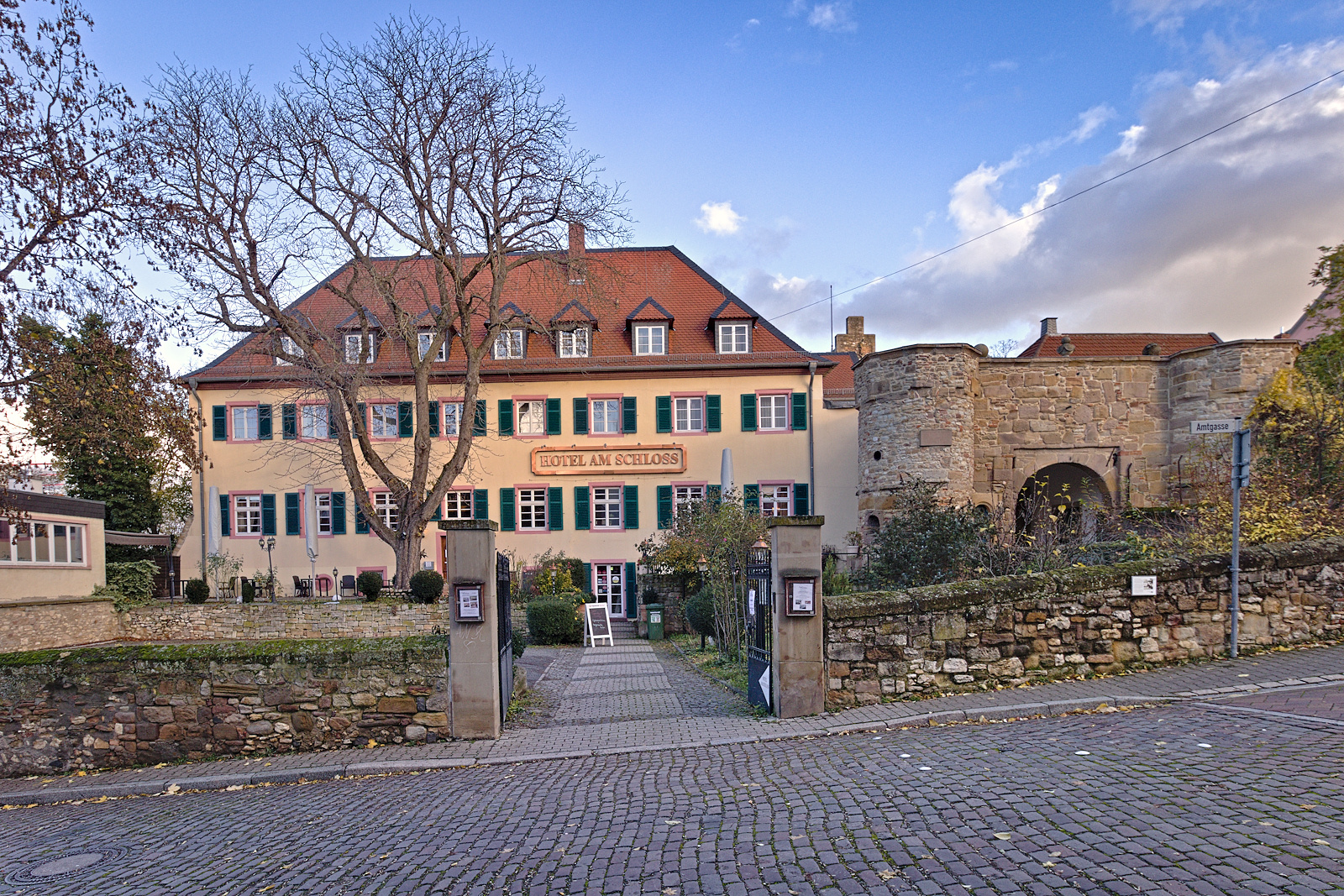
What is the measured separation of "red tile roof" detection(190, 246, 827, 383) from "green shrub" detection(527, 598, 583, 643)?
31.4ft

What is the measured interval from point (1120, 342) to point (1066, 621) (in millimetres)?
30548

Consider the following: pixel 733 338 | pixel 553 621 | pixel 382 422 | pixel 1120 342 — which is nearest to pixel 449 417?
pixel 382 422

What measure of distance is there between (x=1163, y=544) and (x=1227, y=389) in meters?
8.17

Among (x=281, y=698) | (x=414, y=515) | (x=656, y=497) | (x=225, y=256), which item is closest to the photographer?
(x=281, y=698)

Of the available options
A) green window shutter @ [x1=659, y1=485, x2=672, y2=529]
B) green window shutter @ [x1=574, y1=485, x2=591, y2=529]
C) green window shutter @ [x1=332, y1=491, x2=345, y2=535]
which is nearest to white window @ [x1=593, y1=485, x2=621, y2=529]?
green window shutter @ [x1=574, y1=485, x2=591, y2=529]

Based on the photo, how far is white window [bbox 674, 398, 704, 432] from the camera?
27781 millimetres

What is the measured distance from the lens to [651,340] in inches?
1125

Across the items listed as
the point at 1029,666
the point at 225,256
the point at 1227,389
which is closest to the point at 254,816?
the point at 1029,666

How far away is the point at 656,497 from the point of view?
27469 millimetres

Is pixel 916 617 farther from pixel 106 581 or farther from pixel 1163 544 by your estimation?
pixel 106 581

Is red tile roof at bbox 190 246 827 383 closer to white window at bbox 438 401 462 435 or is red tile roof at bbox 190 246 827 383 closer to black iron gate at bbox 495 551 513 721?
white window at bbox 438 401 462 435

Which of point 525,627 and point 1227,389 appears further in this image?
point 525,627

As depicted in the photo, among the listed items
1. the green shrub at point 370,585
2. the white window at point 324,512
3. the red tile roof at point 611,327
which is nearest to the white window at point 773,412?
the red tile roof at point 611,327

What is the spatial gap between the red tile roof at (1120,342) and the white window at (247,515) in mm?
28900
